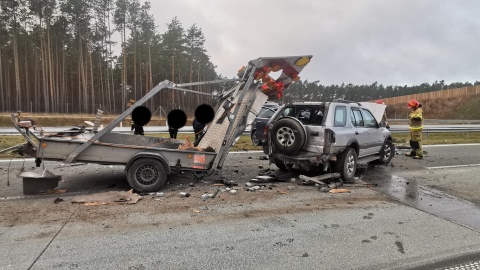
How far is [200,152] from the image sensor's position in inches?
237

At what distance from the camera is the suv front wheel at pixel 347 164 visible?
22.5ft

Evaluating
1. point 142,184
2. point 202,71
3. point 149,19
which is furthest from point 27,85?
point 142,184

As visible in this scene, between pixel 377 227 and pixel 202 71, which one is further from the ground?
pixel 202 71

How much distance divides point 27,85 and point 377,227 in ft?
147

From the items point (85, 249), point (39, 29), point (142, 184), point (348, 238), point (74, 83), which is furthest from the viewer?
point (74, 83)

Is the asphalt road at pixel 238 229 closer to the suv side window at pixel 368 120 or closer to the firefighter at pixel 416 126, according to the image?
the suv side window at pixel 368 120

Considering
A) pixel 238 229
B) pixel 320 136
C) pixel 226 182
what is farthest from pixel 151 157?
pixel 320 136

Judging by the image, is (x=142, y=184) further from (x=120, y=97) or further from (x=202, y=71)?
(x=202, y=71)

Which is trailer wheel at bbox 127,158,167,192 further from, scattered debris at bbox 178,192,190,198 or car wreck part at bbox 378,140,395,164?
car wreck part at bbox 378,140,395,164

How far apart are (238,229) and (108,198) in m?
2.36

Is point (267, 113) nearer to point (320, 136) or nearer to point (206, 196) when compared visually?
point (320, 136)

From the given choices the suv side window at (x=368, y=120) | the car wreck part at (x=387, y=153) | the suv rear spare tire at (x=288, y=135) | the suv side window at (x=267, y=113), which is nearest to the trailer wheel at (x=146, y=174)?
the suv rear spare tire at (x=288, y=135)

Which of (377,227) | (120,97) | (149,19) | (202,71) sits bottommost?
(377,227)

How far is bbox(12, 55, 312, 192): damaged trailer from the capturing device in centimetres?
536
